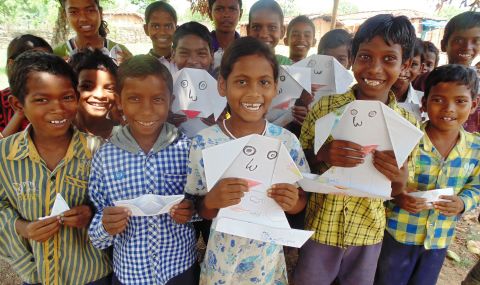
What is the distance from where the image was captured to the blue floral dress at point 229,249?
1.57 metres

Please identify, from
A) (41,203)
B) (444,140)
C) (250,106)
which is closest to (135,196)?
(41,203)

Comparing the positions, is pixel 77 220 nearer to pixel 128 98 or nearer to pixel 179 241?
pixel 179 241

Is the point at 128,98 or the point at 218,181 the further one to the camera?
→ the point at 128,98

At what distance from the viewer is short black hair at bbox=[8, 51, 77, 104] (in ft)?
4.92

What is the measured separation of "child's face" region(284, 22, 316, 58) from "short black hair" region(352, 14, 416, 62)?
4.97ft

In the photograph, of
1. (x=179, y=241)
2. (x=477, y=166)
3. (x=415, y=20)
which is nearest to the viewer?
(x=179, y=241)

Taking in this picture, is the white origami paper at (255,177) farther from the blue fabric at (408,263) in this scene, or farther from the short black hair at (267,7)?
the short black hair at (267,7)

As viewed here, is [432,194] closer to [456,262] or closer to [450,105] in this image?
[450,105]

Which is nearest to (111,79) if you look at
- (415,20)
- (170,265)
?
(170,265)

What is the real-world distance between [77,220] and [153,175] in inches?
15.5

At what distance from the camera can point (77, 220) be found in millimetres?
1476

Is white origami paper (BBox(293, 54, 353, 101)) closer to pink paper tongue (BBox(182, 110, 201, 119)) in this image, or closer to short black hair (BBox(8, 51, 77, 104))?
pink paper tongue (BBox(182, 110, 201, 119))

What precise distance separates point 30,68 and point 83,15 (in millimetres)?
1510

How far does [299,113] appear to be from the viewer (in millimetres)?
2346
